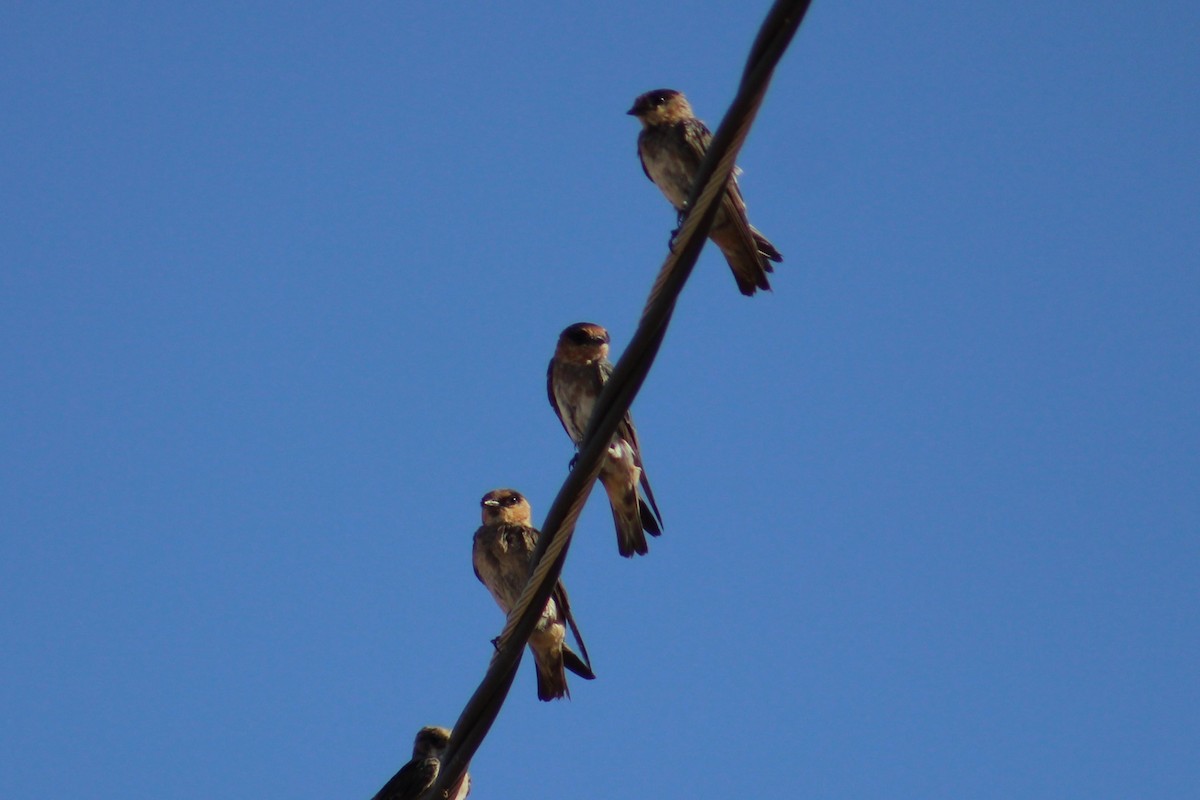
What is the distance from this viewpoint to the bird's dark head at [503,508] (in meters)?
8.70

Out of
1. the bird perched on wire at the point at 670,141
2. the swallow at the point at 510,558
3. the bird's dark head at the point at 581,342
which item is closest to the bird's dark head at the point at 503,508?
the swallow at the point at 510,558

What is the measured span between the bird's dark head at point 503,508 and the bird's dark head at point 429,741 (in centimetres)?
146

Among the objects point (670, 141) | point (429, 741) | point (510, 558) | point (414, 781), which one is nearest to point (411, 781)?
point (414, 781)

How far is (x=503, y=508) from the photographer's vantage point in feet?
28.6

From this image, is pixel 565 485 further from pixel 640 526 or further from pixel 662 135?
pixel 662 135

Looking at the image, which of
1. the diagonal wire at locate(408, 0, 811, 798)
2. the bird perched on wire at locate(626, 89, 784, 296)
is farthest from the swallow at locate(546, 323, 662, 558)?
the diagonal wire at locate(408, 0, 811, 798)

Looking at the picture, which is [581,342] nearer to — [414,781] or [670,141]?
[670,141]

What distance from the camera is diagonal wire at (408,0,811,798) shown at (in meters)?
2.99

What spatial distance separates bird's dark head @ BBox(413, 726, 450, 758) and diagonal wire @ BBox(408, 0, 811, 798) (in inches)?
226

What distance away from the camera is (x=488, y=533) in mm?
8688

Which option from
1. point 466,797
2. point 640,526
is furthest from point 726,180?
point 466,797

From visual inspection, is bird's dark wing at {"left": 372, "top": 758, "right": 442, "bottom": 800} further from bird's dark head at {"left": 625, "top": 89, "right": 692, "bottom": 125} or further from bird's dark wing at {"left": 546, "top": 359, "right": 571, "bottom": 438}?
bird's dark head at {"left": 625, "top": 89, "right": 692, "bottom": 125}

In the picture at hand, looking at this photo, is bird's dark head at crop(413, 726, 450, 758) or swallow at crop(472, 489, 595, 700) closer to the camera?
swallow at crop(472, 489, 595, 700)

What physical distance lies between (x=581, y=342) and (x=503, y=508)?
1.10 meters
